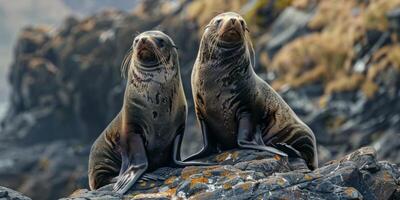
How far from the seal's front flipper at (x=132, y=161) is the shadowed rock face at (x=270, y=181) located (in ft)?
0.47

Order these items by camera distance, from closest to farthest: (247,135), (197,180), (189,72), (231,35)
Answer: (197,180)
(247,135)
(231,35)
(189,72)

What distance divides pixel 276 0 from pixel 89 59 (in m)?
17.0

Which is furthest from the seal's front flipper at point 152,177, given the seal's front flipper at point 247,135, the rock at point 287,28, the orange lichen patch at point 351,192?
Answer: the rock at point 287,28

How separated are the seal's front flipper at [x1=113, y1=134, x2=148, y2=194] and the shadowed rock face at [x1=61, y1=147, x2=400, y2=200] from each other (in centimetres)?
14

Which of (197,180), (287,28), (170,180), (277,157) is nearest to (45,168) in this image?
(287,28)

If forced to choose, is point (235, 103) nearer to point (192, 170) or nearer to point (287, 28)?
point (192, 170)

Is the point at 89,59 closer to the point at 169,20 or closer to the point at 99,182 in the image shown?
the point at 169,20

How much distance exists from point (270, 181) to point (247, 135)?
2.13 metres

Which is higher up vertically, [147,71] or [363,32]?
[363,32]

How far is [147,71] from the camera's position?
10.3m

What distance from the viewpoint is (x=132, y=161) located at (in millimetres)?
9922

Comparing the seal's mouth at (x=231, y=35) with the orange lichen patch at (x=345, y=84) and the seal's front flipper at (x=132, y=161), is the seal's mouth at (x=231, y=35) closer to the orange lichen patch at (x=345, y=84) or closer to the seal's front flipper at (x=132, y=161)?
the seal's front flipper at (x=132, y=161)

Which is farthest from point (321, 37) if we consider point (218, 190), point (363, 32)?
point (218, 190)

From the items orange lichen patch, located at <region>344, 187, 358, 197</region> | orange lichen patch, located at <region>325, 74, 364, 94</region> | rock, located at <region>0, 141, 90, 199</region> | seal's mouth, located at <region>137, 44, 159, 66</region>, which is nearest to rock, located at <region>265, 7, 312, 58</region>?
orange lichen patch, located at <region>325, 74, 364, 94</region>
